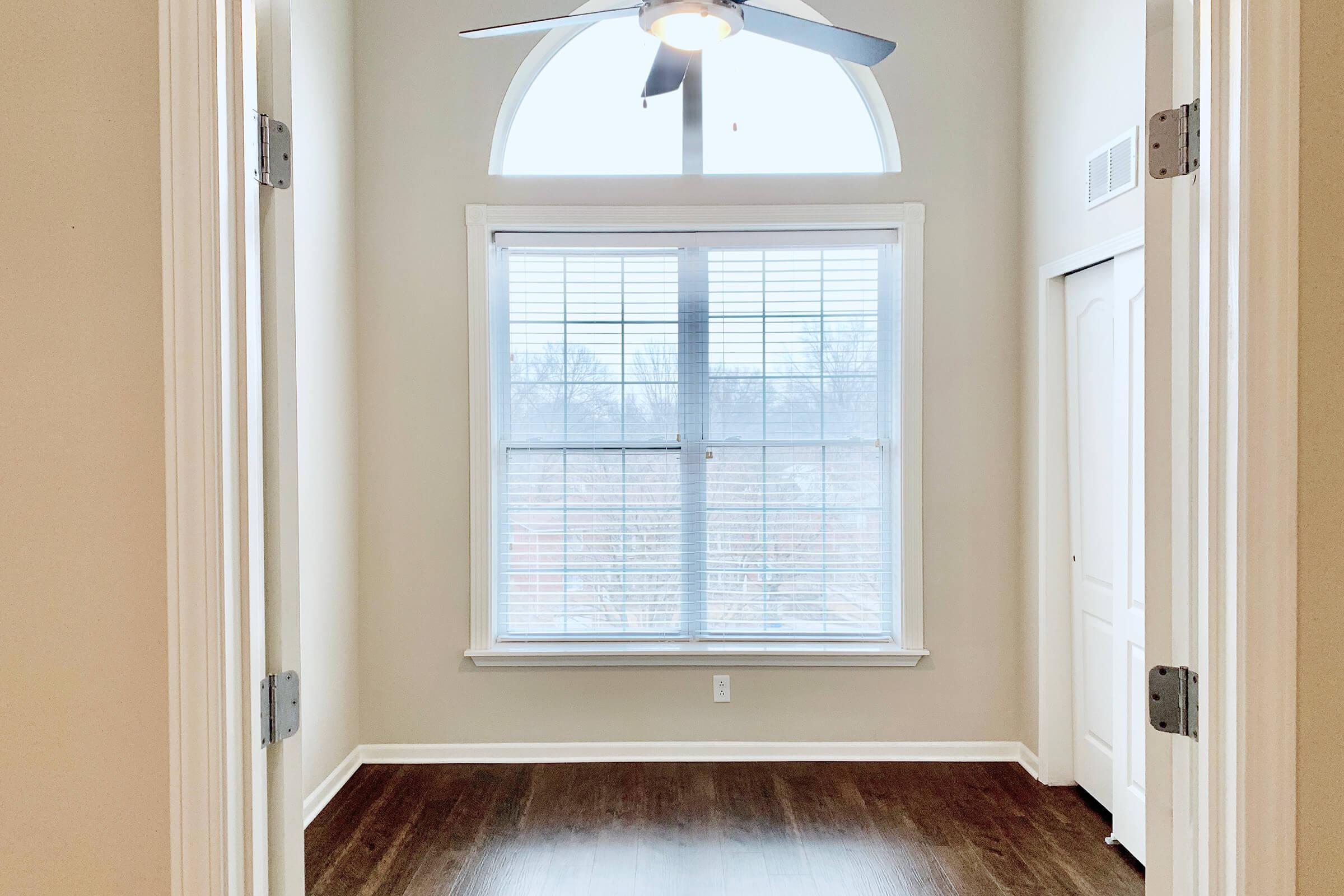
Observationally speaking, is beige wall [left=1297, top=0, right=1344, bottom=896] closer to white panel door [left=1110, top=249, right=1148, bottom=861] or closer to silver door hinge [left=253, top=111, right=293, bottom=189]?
silver door hinge [left=253, top=111, right=293, bottom=189]

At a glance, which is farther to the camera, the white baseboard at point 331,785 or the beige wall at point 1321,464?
the white baseboard at point 331,785

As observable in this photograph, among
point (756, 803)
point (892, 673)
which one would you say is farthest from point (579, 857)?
point (892, 673)

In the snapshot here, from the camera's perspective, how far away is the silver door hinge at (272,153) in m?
1.11

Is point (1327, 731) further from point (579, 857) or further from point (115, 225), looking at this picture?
point (579, 857)

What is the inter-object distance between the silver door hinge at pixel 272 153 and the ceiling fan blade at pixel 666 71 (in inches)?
65.9

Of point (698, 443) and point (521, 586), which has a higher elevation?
point (698, 443)

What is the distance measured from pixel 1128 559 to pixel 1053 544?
1.63 feet

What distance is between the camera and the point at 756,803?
306 cm

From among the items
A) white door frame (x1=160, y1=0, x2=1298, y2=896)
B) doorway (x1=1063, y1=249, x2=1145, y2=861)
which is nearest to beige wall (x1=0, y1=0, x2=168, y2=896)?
white door frame (x1=160, y1=0, x2=1298, y2=896)

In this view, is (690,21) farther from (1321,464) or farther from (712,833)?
(712,833)

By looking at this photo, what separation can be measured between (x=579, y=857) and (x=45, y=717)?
201cm

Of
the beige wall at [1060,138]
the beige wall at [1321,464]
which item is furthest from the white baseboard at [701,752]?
the beige wall at [1321,464]

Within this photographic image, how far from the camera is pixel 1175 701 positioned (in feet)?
3.65

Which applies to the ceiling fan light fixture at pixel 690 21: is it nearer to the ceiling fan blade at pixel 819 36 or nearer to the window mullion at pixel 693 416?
the ceiling fan blade at pixel 819 36
